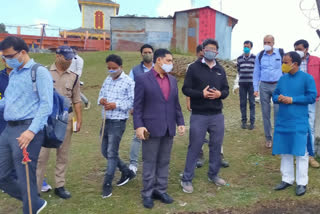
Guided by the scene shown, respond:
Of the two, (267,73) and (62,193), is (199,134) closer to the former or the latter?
(62,193)

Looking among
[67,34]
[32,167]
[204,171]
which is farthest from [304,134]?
[67,34]

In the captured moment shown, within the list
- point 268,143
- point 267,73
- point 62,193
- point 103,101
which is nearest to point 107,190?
point 62,193

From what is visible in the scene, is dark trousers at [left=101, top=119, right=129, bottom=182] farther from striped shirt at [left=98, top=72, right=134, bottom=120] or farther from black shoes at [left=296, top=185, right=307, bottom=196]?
black shoes at [left=296, top=185, right=307, bottom=196]

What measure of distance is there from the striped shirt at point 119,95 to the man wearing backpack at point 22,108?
1.22 m

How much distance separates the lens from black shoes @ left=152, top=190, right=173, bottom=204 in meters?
4.00

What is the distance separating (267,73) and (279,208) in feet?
9.68

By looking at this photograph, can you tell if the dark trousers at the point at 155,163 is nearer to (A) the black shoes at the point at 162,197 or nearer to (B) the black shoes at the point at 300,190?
(A) the black shoes at the point at 162,197

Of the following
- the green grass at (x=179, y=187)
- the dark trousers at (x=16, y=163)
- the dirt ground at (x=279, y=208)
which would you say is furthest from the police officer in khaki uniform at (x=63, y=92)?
the dirt ground at (x=279, y=208)

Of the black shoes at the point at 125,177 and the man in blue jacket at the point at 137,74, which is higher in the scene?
the man in blue jacket at the point at 137,74

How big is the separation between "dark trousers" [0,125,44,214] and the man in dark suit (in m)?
1.25

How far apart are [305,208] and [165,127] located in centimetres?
212

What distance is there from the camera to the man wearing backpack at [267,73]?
595cm

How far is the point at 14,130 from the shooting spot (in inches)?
118

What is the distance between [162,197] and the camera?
4023 mm
